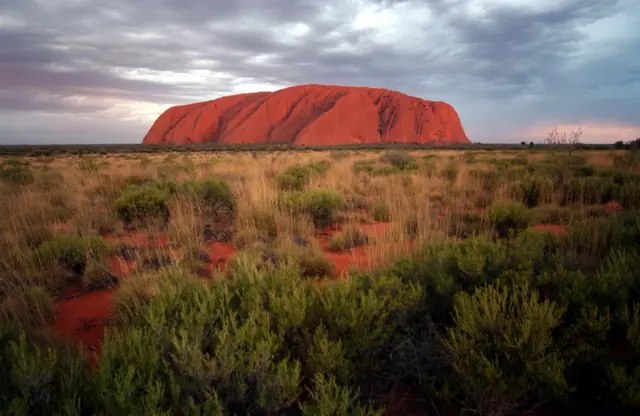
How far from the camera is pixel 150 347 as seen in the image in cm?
195

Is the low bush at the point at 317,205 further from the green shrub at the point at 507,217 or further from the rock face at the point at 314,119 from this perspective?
the rock face at the point at 314,119

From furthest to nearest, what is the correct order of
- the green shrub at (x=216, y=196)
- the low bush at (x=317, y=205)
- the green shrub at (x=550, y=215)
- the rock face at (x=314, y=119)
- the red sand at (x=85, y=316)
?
the rock face at (x=314, y=119), the green shrub at (x=216, y=196), the low bush at (x=317, y=205), the green shrub at (x=550, y=215), the red sand at (x=85, y=316)

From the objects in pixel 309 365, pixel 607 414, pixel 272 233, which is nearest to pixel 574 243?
pixel 607 414

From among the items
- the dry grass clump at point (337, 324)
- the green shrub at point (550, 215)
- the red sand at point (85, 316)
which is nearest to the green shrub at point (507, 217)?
the green shrub at point (550, 215)

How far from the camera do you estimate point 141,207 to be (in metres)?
6.67

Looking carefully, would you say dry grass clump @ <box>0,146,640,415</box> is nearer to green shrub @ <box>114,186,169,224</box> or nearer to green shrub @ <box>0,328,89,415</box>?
green shrub @ <box>0,328,89,415</box>

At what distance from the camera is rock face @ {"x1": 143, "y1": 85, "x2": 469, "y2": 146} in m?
93.4

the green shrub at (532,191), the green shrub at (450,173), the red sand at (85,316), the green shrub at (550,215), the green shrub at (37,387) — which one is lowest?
the red sand at (85,316)

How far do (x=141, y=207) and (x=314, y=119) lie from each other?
9498cm

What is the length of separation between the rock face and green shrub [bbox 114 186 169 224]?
84.3 m

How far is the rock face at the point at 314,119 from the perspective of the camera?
9344 cm

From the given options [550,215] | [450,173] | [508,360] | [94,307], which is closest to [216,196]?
[94,307]

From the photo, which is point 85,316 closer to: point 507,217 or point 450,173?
point 507,217

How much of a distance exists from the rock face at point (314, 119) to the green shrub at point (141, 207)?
84.3 meters
